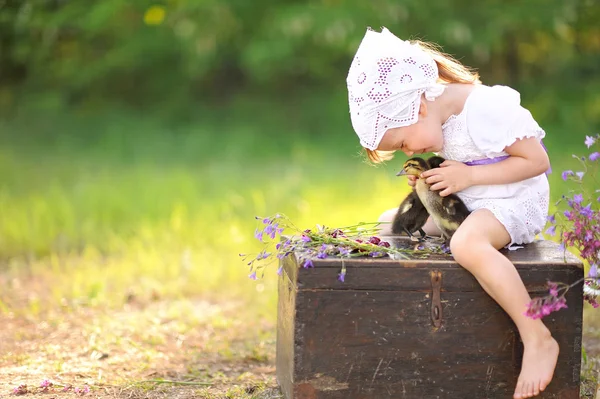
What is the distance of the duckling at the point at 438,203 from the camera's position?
2.94 m

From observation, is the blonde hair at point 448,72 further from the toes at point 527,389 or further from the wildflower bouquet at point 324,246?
the toes at point 527,389

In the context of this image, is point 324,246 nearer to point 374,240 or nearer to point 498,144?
point 374,240

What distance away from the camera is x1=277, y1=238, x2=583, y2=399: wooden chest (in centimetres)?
272

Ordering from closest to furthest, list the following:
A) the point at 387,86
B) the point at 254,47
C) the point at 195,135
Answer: the point at 387,86 → the point at 195,135 → the point at 254,47

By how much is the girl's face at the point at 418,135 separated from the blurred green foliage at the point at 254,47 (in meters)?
6.43

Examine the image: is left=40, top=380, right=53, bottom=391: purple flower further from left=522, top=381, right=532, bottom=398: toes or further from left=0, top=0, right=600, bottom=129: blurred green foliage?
left=0, top=0, right=600, bottom=129: blurred green foliage

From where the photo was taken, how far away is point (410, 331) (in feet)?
9.10

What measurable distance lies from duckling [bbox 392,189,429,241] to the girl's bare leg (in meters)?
0.42

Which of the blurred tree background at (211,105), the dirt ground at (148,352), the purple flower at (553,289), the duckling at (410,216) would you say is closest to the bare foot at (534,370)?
the purple flower at (553,289)

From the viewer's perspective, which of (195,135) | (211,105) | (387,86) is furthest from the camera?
(211,105)

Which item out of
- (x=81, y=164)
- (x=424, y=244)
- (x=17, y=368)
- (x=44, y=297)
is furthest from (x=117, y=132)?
(x=424, y=244)

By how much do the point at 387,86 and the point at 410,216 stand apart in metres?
0.55

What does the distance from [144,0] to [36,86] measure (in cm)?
289

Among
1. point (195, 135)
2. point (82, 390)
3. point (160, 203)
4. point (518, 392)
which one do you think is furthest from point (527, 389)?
point (195, 135)
